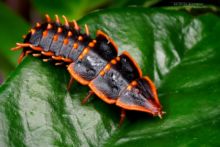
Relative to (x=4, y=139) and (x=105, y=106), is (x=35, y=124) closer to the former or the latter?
(x=4, y=139)

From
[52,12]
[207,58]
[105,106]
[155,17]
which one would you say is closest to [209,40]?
[207,58]

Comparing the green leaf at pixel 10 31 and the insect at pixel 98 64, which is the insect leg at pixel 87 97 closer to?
the insect at pixel 98 64

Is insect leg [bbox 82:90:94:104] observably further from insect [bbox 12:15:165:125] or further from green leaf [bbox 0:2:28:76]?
green leaf [bbox 0:2:28:76]

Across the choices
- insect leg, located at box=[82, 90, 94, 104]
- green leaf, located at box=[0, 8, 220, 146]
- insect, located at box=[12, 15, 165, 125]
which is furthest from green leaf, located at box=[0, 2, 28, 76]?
insect leg, located at box=[82, 90, 94, 104]

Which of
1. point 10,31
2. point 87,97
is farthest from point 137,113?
point 10,31

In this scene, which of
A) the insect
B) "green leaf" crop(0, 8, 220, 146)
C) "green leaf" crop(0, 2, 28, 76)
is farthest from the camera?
"green leaf" crop(0, 2, 28, 76)

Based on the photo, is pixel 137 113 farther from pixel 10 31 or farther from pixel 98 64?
pixel 10 31
